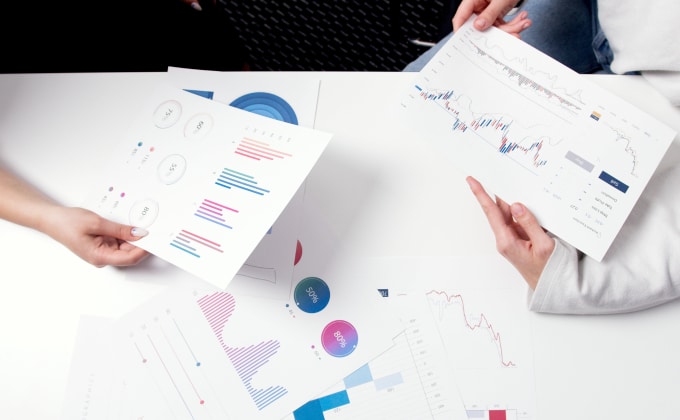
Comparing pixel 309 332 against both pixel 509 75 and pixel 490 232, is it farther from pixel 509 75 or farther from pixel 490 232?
pixel 509 75

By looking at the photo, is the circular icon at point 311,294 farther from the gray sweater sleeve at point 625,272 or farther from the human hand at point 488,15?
the human hand at point 488,15

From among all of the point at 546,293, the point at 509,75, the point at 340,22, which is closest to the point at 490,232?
the point at 546,293

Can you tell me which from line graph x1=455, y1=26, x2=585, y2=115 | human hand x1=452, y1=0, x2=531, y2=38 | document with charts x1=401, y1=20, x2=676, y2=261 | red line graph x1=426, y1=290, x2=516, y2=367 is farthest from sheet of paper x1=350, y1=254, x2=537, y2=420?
human hand x1=452, y1=0, x2=531, y2=38

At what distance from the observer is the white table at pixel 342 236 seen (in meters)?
0.72

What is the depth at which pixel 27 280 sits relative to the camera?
805 millimetres

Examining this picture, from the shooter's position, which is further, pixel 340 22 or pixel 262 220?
pixel 340 22

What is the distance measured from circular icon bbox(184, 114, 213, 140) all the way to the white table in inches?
4.8

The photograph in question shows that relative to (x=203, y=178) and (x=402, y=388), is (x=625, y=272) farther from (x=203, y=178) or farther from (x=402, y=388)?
(x=203, y=178)

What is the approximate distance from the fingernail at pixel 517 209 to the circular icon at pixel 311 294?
266 mm

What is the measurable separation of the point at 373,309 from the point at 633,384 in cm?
34

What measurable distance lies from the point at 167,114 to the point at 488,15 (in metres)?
0.48

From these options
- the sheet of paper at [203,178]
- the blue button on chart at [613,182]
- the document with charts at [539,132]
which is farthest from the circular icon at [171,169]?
the blue button on chart at [613,182]

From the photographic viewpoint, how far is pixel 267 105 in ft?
2.75

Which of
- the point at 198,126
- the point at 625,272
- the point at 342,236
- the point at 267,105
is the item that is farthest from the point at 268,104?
the point at 625,272
